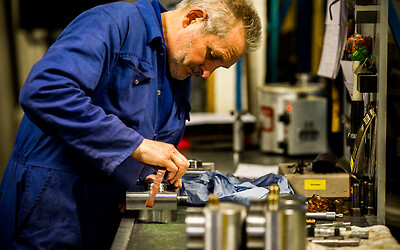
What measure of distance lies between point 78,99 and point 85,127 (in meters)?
0.08

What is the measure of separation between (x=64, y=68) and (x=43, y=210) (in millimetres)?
475

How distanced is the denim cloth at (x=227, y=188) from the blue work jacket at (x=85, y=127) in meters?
0.21

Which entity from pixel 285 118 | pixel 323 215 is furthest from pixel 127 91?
pixel 285 118

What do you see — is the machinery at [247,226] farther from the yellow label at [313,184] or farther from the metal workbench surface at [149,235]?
the yellow label at [313,184]

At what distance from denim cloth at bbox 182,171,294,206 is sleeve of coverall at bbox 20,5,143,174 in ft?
1.01

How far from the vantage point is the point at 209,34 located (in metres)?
1.74

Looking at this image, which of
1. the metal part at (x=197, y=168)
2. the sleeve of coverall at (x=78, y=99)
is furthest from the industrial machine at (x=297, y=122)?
the sleeve of coverall at (x=78, y=99)

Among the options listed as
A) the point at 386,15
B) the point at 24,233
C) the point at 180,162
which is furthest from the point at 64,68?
the point at 386,15

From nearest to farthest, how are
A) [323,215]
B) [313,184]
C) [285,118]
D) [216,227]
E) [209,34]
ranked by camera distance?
[216,227] → [323,215] → [209,34] → [313,184] → [285,118]

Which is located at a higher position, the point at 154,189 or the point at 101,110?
the point at 101,110

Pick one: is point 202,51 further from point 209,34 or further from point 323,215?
point 323,215

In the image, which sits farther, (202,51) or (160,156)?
(202,51)

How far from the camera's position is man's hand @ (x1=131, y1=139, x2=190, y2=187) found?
157 cm

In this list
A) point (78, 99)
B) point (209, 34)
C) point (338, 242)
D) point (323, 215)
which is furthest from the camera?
point (209, 34)
